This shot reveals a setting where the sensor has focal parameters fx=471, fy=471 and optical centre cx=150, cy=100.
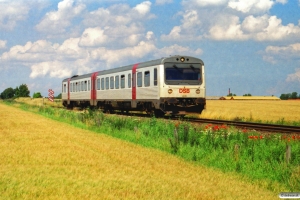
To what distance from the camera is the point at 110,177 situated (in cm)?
852

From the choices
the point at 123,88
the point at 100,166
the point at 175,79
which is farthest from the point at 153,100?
the point at 100,166

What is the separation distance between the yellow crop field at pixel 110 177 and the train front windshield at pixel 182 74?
38.3ft

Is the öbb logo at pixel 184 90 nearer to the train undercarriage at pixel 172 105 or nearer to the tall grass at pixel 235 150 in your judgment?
the train undercarriage at pixel 172 105

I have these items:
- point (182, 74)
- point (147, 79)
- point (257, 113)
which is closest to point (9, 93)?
point (257, 113)

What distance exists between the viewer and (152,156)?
11.6 meters

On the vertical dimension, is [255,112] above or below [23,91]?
below

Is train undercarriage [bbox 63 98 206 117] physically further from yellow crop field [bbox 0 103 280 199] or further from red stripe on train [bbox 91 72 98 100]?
yellow crop field [bbox 0 103 280 199]

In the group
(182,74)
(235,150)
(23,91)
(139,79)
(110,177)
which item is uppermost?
(23,91)

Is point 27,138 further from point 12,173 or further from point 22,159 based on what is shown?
point 12,173

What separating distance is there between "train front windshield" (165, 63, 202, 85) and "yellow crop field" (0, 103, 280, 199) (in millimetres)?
11685

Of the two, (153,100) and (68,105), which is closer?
(153,100)

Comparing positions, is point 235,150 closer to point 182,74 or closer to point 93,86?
point 182,74

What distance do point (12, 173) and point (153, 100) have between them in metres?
16.1

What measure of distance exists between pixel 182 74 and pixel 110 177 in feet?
54.7
